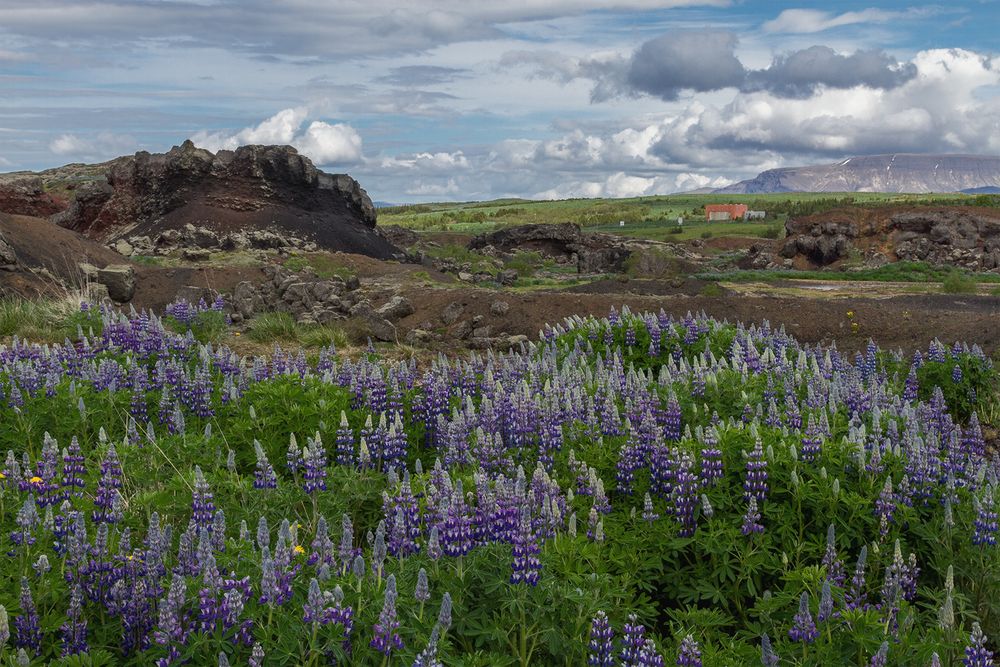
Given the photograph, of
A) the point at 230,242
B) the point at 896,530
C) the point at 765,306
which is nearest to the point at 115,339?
the point at 896,530

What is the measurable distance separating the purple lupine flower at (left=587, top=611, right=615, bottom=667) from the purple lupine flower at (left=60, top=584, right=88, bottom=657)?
6.74ft

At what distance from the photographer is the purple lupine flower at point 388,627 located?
126 inches

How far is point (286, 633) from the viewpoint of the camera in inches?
134

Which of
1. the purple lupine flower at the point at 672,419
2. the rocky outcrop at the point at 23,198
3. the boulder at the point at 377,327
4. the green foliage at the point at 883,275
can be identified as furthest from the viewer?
the rocky outcrop at the point at 23,198

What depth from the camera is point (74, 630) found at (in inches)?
143

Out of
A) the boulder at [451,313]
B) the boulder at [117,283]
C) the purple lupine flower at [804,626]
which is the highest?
the boulder at [117,283]

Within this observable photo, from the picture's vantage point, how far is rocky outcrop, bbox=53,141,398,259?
32281 mm

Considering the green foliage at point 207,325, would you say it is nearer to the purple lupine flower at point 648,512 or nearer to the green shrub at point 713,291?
the purple lupine flower at point 648,512

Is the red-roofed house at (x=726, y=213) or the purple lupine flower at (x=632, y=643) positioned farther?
the red-roofed house at (x=726, y=213)

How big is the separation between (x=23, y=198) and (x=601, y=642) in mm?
39287

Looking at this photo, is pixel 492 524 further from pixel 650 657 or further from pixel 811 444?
pixel 811 444

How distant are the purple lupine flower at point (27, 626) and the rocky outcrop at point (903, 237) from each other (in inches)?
1376

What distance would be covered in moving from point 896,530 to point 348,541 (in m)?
3.19

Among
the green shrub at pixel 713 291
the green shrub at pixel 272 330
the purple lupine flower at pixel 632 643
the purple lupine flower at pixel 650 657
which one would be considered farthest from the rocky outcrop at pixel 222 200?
the purple lupine flower at pixel 650 657
